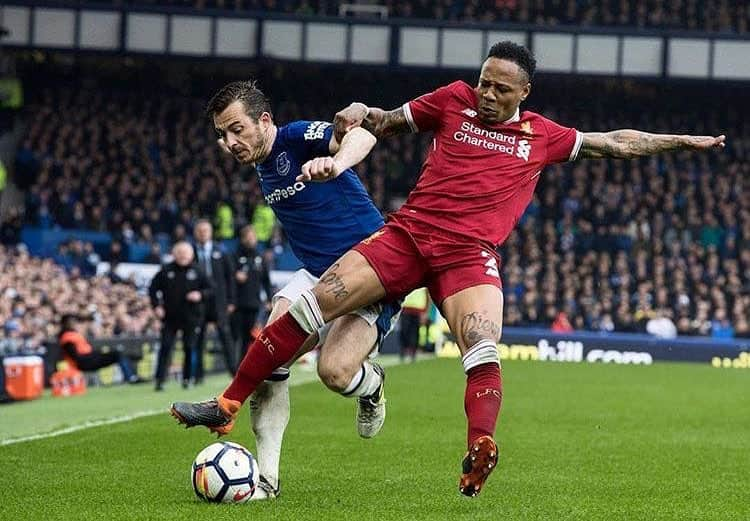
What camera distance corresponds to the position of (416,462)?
31.7ft

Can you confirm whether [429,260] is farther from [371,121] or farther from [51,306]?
[51,306]

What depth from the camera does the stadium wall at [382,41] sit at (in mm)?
39281

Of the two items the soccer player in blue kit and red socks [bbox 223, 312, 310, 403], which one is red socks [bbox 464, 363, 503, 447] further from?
red socks [bbox 223, 312, 310, 403]

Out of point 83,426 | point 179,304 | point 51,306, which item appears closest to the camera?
point 83,426

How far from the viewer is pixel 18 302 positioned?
792 inches

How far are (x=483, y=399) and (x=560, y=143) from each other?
1581 millimetres

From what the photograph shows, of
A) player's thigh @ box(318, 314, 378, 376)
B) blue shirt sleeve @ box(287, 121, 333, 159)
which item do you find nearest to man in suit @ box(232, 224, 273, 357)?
blue shirt sleeve @ box(287, 121, 333, 159)

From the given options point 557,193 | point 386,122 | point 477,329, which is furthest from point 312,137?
point 557,193

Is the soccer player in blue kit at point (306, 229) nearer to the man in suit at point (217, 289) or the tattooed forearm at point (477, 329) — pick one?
the tattooed forearm at point (477, 329)

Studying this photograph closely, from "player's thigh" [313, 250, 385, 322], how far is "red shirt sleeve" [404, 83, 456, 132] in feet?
2.78

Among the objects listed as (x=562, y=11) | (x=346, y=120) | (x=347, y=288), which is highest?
(x=562, y=11)

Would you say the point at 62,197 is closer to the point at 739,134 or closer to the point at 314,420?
the point at 739,134

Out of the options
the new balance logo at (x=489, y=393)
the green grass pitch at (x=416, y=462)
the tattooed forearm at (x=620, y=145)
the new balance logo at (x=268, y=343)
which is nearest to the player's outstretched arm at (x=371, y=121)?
the tattooed forearm at (x=620, y=145)

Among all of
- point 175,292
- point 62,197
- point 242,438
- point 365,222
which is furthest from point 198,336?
point 62,197
